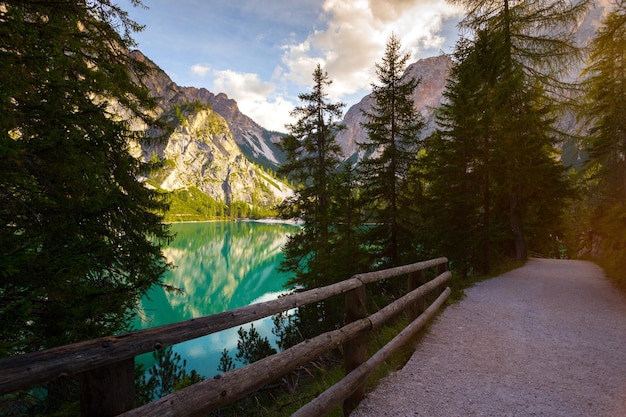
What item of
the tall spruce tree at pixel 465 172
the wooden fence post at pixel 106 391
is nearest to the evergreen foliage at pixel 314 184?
the tall spruce tree at pixel 465 172

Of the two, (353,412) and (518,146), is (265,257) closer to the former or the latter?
(518,146)

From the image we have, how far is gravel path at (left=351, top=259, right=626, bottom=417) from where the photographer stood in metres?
3.91

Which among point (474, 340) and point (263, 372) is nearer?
point (263, 372)

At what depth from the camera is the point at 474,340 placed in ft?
20.1

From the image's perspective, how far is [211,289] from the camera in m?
45.2

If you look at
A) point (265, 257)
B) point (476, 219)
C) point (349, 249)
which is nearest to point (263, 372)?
point (349, 249)

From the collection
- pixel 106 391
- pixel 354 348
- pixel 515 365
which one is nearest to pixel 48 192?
pixel 106 391

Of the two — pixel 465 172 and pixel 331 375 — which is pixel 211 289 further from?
pixel 331 375

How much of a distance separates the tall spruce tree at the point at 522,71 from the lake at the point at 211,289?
15.6 metres

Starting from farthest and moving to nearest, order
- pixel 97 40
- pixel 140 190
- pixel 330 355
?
pixel 140 190 → pixel 330 355 → pixel 97 40

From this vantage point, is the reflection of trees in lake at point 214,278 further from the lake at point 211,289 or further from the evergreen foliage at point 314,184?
the evergreen foliage at point 314,184

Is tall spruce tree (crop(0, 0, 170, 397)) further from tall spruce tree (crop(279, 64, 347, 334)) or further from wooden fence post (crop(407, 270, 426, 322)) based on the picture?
tall spruce tree (crop(279, 64, 347, 334))

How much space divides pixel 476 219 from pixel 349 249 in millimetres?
5970

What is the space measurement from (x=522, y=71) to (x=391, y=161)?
7162 millimetres
